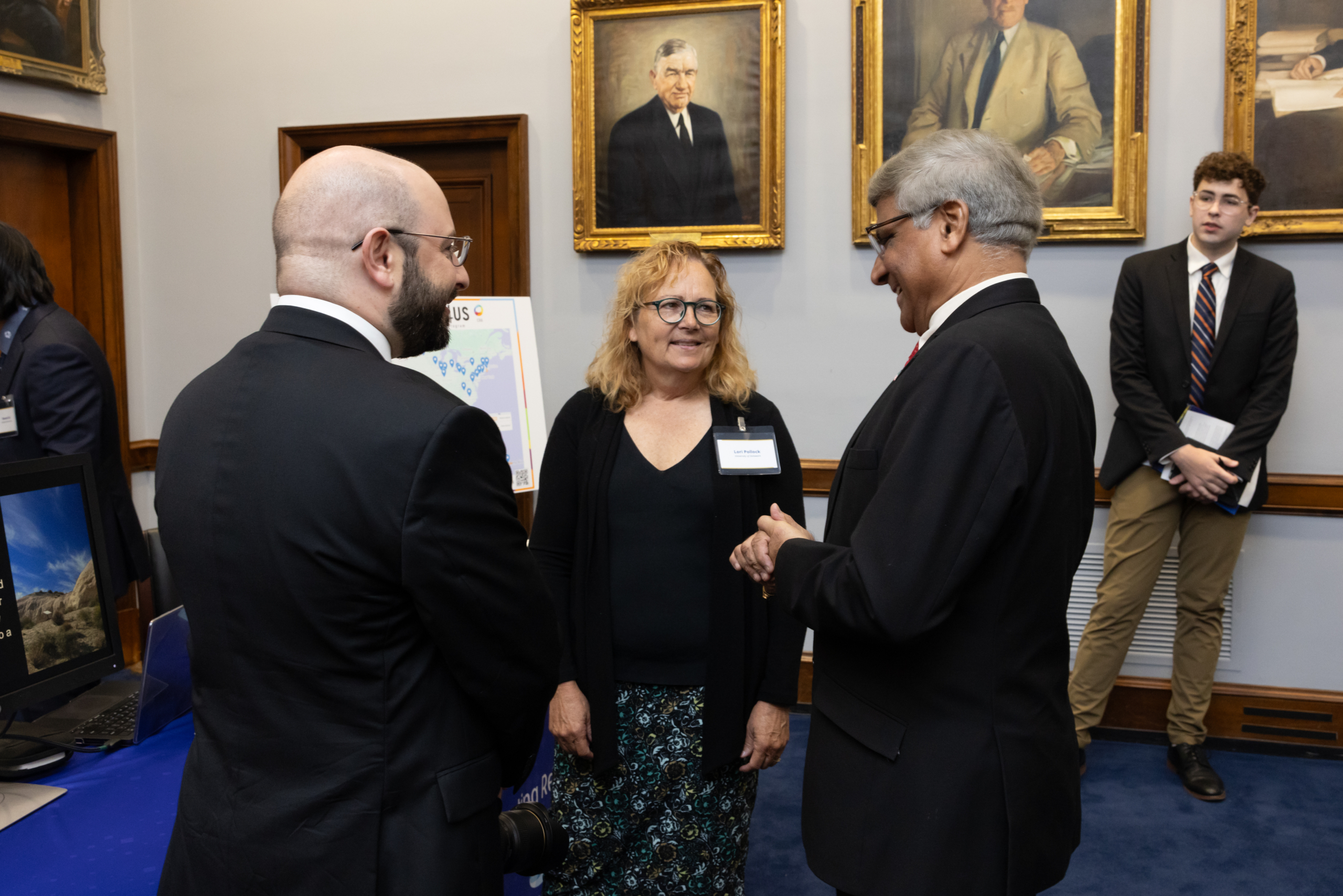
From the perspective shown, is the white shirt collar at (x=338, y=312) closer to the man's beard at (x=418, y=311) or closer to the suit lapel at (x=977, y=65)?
the man's beard at (x=418, y=311)

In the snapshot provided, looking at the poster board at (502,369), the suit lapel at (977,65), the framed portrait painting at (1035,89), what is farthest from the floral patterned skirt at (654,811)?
the suit lapel at (977,65)

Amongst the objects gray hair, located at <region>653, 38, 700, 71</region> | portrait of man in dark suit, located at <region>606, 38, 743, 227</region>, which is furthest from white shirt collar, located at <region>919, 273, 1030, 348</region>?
gray hair, located at <region>653, 38, 700, 71</region>

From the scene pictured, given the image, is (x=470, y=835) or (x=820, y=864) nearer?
(x=470, y=835)

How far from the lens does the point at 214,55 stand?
441 centimetres

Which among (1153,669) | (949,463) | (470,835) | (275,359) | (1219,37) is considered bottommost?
(1153,669)

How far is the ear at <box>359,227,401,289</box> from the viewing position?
117 cm

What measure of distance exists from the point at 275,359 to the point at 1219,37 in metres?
3.64

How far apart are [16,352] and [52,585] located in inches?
60.0

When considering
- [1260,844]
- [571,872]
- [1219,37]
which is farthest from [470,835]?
[1219,37]

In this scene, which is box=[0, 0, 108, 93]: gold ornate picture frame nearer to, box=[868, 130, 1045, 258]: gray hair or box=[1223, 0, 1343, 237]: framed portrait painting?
box=[868, 130, 1045, 258]: gray hair

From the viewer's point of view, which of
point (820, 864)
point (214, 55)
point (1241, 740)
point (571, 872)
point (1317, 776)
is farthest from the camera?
point (214, 55)

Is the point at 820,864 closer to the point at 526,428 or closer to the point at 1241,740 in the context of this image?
the point at 526,428

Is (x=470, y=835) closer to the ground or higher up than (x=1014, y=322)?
closer to the ground

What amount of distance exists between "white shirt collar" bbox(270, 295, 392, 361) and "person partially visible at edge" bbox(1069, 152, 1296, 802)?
2.94 metres
